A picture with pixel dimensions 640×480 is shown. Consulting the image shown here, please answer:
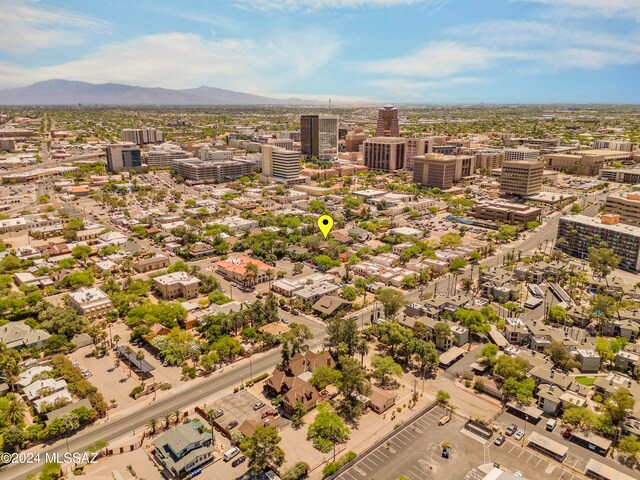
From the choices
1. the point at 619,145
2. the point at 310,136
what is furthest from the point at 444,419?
the point at 619,145

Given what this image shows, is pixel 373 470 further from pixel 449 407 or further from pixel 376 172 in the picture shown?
pixel 376 172

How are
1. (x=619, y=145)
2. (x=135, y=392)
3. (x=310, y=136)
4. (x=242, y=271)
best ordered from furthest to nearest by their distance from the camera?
1. (x=310, y=136)
2. (x=619, y=145)
3. (x=242, y=271)
4. (x=135, y=392)

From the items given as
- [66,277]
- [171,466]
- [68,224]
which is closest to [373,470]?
[171,466]

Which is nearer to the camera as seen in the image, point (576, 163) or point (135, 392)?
point (135, 392)

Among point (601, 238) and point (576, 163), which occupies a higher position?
point (576, 163)

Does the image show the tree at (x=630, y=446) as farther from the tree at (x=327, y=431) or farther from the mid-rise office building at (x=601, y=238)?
the mid-rise office building at (x=601, y=238)

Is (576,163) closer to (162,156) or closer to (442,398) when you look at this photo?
(442,398)
